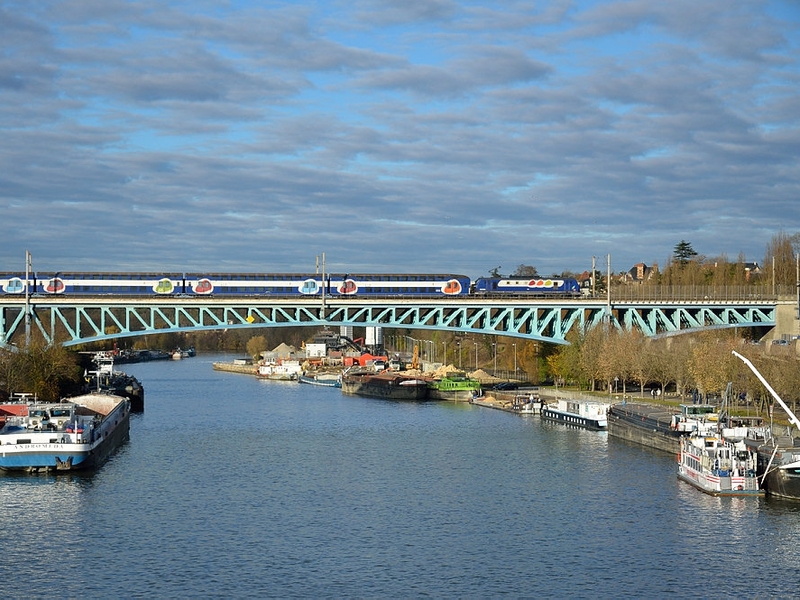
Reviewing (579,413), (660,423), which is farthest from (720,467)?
Answer: (579,413)

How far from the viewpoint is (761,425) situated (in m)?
65.2

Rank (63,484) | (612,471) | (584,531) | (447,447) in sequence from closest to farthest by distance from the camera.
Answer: (584,531) < (63,484) < (612,471) < (447,447)

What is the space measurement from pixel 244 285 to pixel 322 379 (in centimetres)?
4466

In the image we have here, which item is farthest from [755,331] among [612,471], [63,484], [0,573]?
[0,573]

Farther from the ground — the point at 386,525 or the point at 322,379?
the point at 322,379

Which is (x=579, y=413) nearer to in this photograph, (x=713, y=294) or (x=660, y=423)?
(x=660, y=423)

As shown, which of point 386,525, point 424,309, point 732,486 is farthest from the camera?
point 424,309

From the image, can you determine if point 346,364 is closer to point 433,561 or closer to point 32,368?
point 32,368

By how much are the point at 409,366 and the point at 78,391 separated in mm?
60085

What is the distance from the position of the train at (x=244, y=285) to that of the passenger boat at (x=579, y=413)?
2004cm

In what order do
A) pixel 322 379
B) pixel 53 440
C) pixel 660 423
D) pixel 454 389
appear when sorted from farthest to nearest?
pixel 322 379 → pixel 454 389 → pixel 660 423 → pixel 53 440

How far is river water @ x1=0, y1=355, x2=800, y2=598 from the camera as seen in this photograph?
38344mm

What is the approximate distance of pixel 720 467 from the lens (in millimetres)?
53062

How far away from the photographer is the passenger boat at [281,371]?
160375mm
